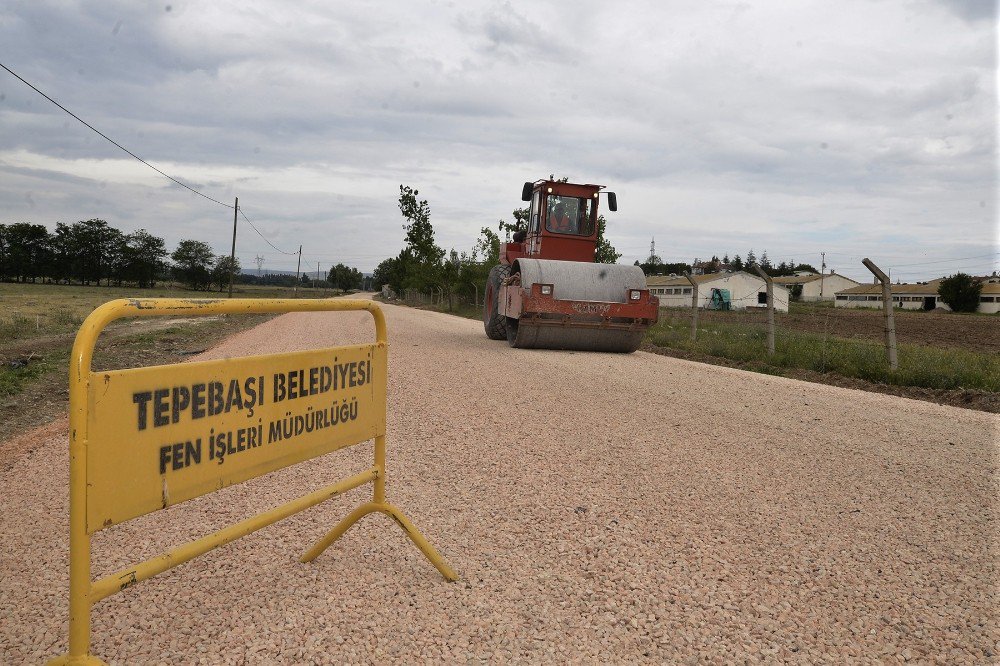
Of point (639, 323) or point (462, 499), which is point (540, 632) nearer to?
point (462, 499)

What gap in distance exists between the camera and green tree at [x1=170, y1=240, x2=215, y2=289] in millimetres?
109312

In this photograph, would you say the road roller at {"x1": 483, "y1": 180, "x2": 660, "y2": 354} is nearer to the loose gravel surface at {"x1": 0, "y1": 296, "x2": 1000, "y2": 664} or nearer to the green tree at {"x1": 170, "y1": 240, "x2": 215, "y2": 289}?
the loose gravel surface at {"x1": 0, "y1": 296, "x2": 1000, "y2": 664}

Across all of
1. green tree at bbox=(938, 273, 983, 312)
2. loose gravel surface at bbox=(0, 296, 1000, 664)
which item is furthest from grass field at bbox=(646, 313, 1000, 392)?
green tree at bbox=(938, 273, 983, 312)

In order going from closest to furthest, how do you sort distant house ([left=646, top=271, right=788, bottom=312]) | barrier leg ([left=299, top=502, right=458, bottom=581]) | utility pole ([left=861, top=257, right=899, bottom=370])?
A: barrier leg ([left=299, top=502, right=458, bottom=581]) → utility pole ([left=861, top=257, right=899, bottom=370]) → distant house ([left=646, top=271, right=788, bottom=312])

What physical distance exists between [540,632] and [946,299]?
Answer: 74189 millimetres

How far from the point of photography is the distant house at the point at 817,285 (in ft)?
309

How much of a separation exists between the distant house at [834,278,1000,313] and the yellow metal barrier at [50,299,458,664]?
243ft

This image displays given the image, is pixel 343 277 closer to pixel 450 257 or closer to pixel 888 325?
pixel 450 257

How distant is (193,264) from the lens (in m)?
109

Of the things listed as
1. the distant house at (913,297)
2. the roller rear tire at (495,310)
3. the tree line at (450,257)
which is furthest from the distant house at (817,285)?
the roller rear tire at (495,310)

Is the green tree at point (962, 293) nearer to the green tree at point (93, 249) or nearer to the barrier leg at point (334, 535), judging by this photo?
the barrier leg at point (334, 535)

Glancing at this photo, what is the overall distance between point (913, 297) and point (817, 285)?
62.4 ft

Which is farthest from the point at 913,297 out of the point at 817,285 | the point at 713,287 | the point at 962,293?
the point at 713,287

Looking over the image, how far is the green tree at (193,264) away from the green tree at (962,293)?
327ft
